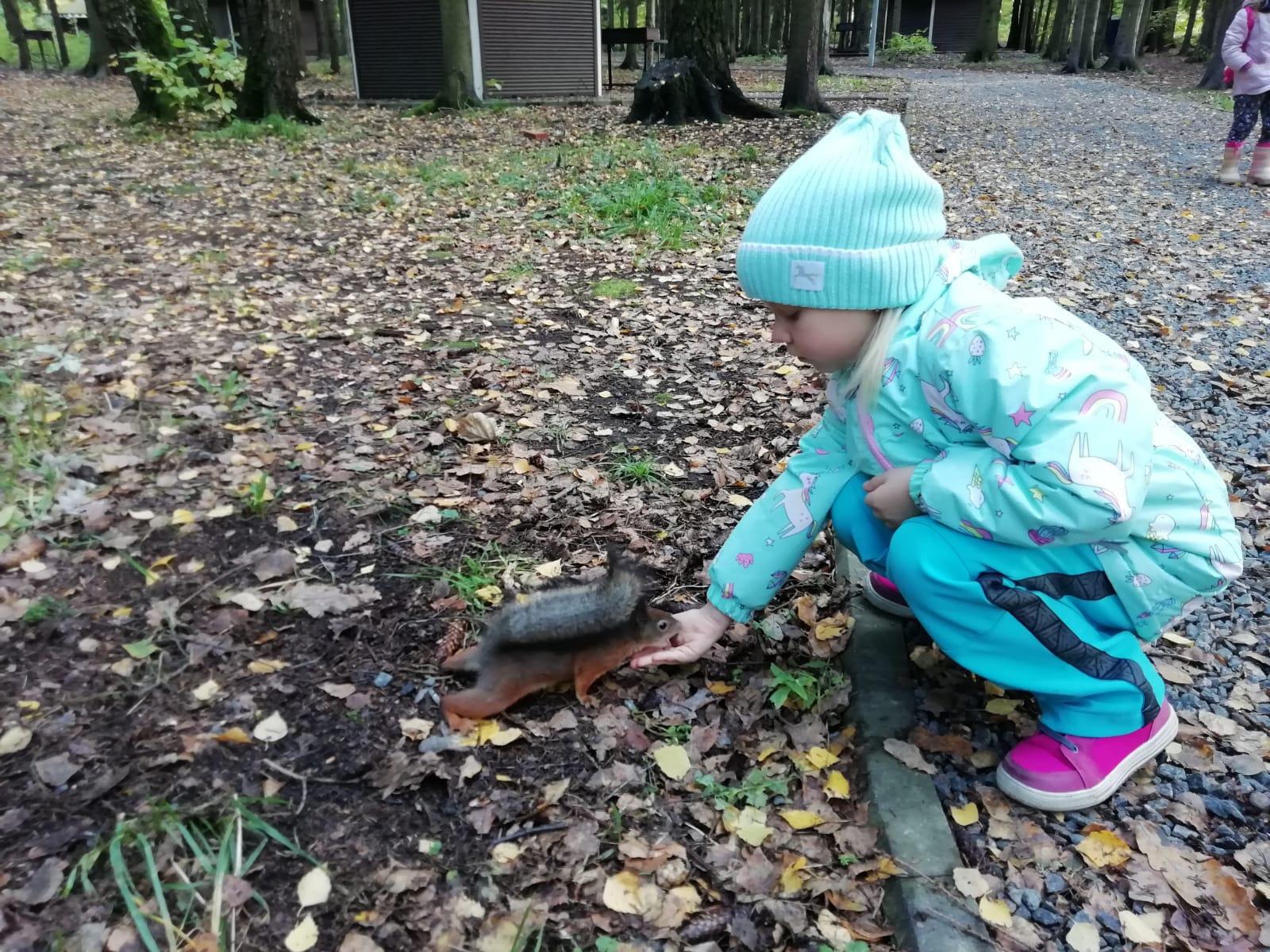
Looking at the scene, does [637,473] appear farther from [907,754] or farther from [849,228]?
[849,228]

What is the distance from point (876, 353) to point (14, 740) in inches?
88.5

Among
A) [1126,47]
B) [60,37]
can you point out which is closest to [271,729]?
[60,37]

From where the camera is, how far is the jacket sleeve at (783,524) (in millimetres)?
2299

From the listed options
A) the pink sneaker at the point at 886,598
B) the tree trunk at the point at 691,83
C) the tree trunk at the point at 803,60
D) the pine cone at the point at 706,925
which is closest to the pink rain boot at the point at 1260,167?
the tree trunk at the point at 803,60

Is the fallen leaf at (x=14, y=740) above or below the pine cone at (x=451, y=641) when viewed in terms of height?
above

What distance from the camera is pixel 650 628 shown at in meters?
2.42

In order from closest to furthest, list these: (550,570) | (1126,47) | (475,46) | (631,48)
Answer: (550,570) → (475,46) → (1126,47) → (631,48)

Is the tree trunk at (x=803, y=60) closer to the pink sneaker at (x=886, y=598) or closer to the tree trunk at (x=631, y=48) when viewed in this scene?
the pink sneaker at (x=886, y=598)

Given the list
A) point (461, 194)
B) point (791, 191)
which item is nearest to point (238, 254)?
point (461, 194)

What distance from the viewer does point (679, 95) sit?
13.0 meters

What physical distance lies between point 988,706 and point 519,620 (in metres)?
1.29

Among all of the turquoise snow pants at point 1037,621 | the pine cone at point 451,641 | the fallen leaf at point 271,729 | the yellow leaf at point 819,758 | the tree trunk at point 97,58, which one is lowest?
the yellow leaf at point 819,758

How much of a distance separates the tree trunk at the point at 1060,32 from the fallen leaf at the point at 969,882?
37.5 meters

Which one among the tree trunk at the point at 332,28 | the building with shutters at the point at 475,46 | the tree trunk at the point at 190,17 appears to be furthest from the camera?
the tree trunk at the point at 332,28
